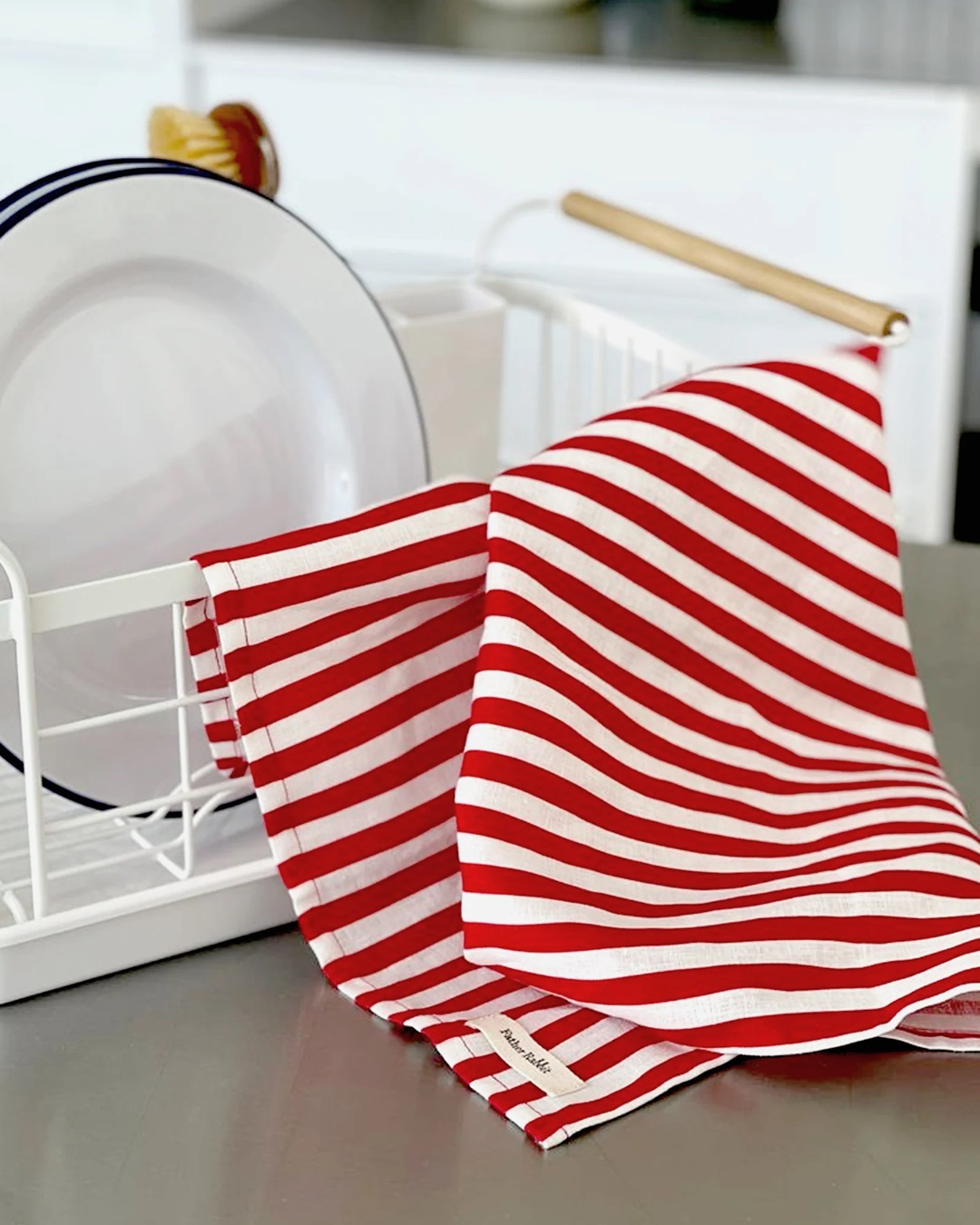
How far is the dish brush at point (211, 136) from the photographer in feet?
2.68

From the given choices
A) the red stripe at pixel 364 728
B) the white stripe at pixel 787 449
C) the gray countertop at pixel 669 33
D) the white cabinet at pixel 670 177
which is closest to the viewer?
the red stripe at pixel 364 728

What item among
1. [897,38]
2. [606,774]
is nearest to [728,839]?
[606,774]

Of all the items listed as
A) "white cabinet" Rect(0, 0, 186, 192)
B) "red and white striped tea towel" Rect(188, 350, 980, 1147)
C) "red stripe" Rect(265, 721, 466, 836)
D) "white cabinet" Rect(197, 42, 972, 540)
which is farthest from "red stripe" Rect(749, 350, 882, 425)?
"white cabinet" Rect(0, 0, 186, 192)

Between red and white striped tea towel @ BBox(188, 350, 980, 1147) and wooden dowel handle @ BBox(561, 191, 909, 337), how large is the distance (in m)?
0.04

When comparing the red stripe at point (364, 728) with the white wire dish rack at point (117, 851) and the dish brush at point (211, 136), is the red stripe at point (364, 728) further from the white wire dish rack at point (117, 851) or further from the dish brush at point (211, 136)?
the dish brush at point (211, 136)

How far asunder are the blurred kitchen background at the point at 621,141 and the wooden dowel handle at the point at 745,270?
105cm

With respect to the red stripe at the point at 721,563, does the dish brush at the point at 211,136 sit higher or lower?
higher

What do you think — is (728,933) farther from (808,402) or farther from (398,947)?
(808,402)

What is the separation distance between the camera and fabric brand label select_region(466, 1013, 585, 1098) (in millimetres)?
583

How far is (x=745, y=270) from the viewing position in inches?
33.6

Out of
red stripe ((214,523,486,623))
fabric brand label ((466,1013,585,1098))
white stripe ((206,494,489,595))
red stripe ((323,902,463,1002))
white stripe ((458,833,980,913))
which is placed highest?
white stripe ((206,494,489,595))

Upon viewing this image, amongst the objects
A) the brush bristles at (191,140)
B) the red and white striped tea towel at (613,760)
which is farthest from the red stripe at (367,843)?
the brush bristles at (191,140)

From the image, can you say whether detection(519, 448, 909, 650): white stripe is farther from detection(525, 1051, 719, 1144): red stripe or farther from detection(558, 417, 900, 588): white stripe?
detection(525, 1051, 719, 1144): red stripe

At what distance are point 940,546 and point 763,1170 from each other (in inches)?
24.2
